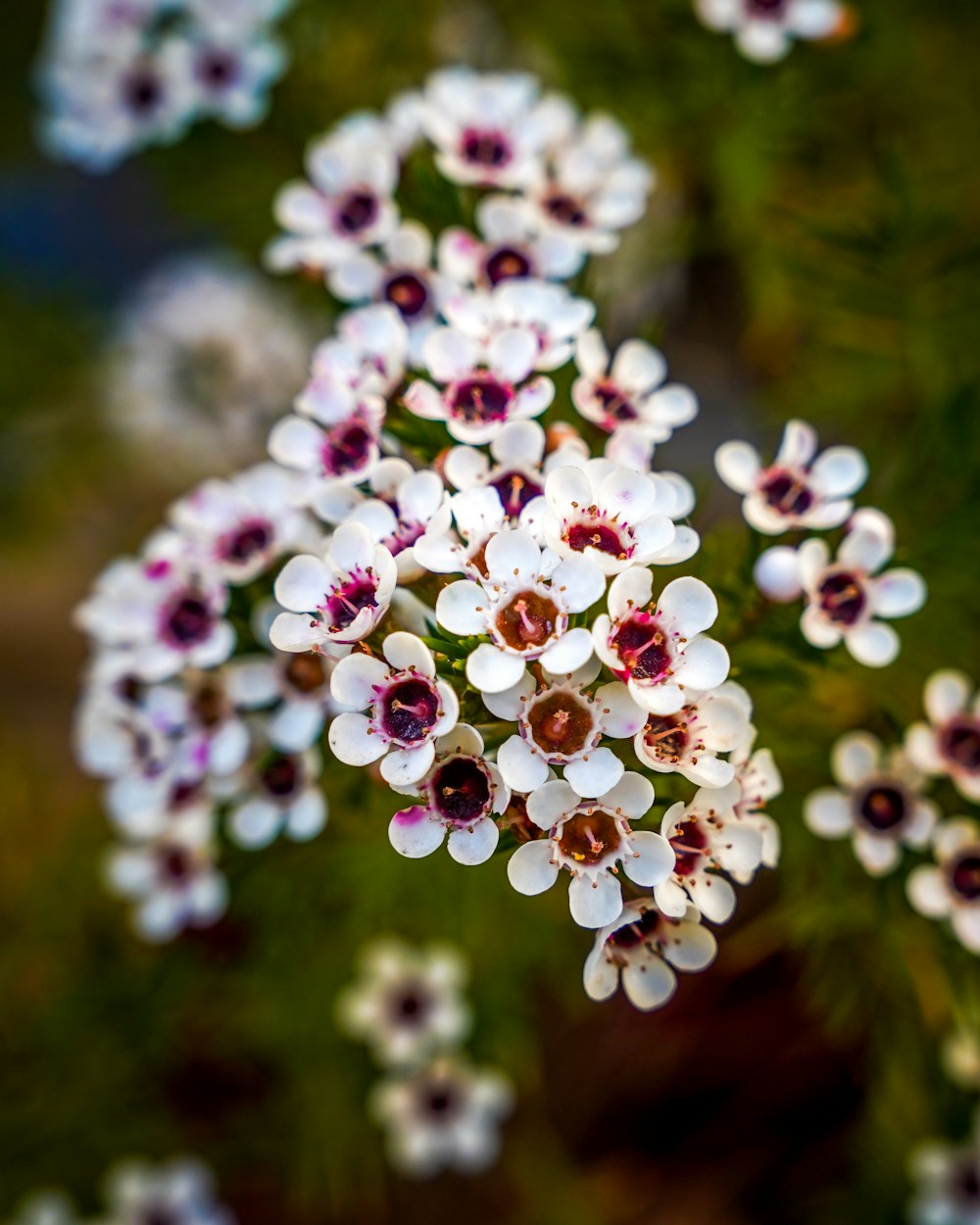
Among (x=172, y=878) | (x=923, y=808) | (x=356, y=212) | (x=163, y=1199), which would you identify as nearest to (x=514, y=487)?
(x=356, y=212)

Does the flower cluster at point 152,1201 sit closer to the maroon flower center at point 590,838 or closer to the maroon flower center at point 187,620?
the maroon flower center at point 187,620

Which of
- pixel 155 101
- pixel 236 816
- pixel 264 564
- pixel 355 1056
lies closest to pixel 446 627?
pixel 264 564

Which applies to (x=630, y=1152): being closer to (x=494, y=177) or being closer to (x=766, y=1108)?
(x=766, y=1108)

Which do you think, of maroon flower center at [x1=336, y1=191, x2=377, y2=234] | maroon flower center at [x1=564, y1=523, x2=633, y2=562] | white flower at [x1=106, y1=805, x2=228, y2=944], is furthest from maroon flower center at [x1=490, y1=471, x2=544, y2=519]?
white flower at [x1=106, y1=805, x2=228, y2=944]

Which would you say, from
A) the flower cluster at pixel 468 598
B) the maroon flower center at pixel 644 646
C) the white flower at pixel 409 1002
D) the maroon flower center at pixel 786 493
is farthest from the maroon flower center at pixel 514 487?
the white flower at pixel 409 1002

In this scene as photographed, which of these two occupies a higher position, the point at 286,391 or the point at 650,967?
the point at 286,391

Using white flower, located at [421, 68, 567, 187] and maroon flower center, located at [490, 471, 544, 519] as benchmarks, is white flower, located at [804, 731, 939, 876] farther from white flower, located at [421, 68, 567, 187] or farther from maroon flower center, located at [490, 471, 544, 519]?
white flower, located at [421, 68, 567, 187]

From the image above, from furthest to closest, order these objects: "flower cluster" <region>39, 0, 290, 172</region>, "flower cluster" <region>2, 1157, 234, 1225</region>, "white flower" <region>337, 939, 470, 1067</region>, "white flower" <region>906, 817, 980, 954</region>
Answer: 1. "flower cluster" <region>2, 1157, 234, 1225</region>
2. "white flower" <region>337, 939, 470, 1067</region>
3. "flower cluster" <region>39, 0, 290, 172</region>
4. "white flower" <region>906, 817, 980, 954</region>
